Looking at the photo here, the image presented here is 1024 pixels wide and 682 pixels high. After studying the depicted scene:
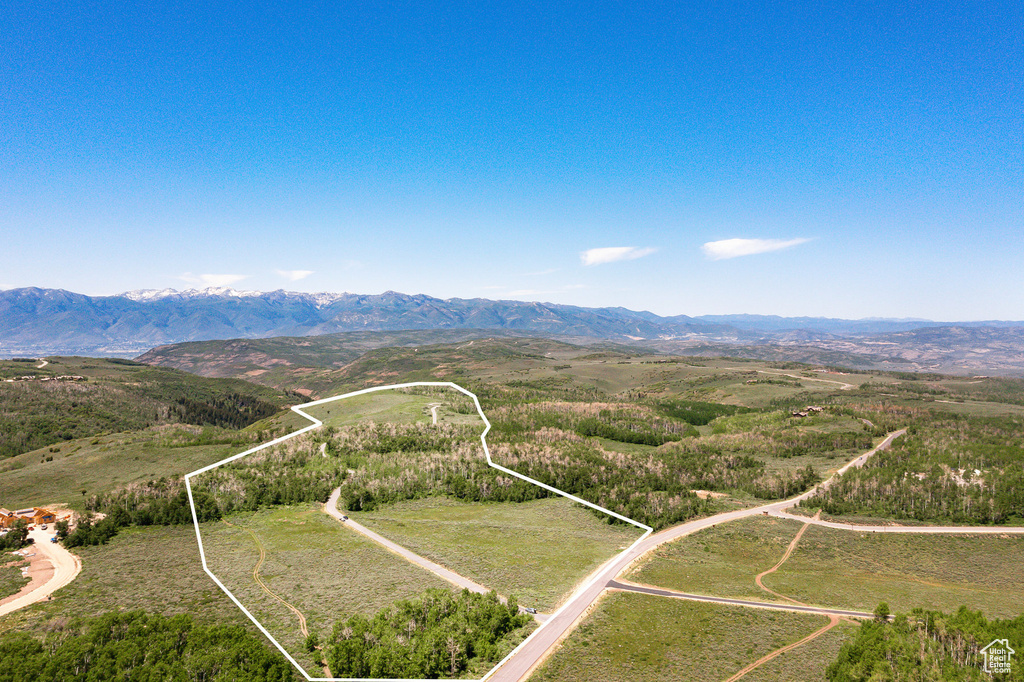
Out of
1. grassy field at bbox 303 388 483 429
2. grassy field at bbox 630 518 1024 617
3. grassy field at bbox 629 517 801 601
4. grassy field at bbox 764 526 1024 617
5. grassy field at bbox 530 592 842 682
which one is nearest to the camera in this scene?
grassy field at bbox 303 388 483 429

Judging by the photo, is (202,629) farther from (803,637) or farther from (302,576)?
(803,637)

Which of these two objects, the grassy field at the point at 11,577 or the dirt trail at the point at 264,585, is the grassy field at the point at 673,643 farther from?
the grassy field at the point at 11,577

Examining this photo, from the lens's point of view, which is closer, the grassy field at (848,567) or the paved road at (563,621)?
the paved road at (563,621)

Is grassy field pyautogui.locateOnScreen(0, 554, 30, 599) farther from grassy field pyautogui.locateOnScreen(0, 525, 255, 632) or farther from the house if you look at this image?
the house

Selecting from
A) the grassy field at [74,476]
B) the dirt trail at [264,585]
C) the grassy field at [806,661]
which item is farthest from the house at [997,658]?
the grassy field at [74,476]

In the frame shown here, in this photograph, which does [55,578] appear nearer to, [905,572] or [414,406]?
[414,406]

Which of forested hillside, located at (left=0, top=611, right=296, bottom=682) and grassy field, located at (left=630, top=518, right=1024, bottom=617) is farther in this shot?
grassy field, located at (left=630, top=518, right=1024, bottom=617)

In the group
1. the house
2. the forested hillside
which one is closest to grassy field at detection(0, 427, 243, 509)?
the forested hillside
